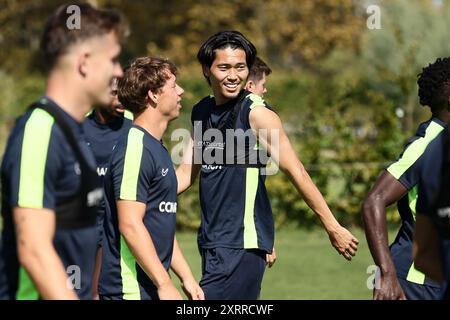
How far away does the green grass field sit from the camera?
38.0 feet

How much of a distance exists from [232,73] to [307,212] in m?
10.1

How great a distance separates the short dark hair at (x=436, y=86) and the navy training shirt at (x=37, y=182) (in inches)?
105

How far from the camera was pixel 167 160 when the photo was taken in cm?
602

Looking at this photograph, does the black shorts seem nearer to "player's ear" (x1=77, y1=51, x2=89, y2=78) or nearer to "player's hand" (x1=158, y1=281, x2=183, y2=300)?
"player's hand" (x1=158, y1=281, x2=183, y2=300)

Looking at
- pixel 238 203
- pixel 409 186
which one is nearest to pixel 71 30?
pixel 409 186

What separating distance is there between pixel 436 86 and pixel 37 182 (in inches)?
121

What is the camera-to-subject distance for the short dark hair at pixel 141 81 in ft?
20.0

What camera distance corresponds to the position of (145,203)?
5.81 meters

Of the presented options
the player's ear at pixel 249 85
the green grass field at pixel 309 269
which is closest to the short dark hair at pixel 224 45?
the player's ear at pixel 249 85

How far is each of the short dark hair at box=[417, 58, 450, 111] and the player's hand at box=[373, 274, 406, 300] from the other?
1285 millimetres

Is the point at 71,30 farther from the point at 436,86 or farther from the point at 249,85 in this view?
the point at 249,85

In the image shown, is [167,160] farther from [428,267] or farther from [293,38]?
[293,38]
